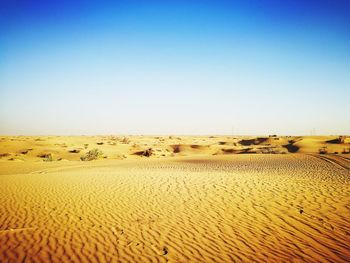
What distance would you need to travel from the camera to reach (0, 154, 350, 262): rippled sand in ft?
19.9

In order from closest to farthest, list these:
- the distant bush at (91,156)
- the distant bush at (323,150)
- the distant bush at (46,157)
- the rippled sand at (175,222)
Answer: the rippled sand at (175,222)
the distant bush at (46,157)
the distant bush at (91,156)
the distant bush at (323,150)

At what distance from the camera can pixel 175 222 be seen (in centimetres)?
809

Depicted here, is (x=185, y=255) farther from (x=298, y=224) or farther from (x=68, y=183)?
(x=68, y=183)

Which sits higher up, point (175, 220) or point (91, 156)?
point (175, 220)

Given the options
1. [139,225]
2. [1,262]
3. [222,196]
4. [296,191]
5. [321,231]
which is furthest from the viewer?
[296,191]

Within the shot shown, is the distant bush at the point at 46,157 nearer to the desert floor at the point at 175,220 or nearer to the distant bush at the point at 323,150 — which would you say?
the desert floor at the point at 175,220

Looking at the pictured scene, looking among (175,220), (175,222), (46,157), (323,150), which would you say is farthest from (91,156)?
(323,150)

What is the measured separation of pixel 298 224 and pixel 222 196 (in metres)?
3.84

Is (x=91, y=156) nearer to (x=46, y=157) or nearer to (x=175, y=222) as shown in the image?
(x=46, y=157)

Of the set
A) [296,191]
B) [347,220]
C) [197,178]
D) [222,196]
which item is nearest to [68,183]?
[197,178]

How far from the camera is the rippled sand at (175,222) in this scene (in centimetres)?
606

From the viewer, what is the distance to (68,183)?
46.1ft

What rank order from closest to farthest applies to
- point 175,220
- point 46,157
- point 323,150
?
point 175,220, point 46,157, point 323,150

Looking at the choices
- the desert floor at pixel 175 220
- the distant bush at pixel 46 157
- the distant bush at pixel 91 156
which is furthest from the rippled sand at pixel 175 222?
the distant bush at pixel 91 156
